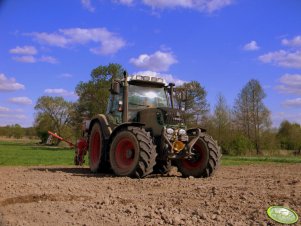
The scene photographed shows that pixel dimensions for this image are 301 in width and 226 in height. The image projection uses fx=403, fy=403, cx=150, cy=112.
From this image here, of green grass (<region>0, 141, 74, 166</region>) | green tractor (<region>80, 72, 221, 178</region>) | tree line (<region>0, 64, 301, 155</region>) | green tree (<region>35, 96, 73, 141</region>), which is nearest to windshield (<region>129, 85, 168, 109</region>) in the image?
green tractor (<region>80, 72, 221, 178</region>)

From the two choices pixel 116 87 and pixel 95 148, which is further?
pixel 95 148

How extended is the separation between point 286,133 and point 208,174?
40.5 m

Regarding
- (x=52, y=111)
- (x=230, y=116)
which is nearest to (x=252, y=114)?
(x=230, y=116)

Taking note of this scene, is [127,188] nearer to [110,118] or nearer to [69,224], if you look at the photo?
[69,224]

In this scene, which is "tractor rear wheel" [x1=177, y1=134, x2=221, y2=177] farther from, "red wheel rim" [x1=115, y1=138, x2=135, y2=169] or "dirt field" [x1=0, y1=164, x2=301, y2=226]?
"dirt field" [x1=0, y1=164, x2=301, y2=226]

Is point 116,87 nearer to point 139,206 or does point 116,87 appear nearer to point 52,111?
point 139,206

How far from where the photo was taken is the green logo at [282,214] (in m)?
4.84

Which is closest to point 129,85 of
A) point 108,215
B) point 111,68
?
point 108,215

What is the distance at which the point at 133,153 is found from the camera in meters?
9.88

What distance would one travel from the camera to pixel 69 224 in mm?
4586

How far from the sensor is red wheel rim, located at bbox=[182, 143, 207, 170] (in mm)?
10117

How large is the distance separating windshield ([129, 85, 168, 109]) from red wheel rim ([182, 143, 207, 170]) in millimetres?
1828

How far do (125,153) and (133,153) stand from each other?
0.35 meters

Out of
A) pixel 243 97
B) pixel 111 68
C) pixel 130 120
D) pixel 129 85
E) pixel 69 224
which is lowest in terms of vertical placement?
pixel 69 224
